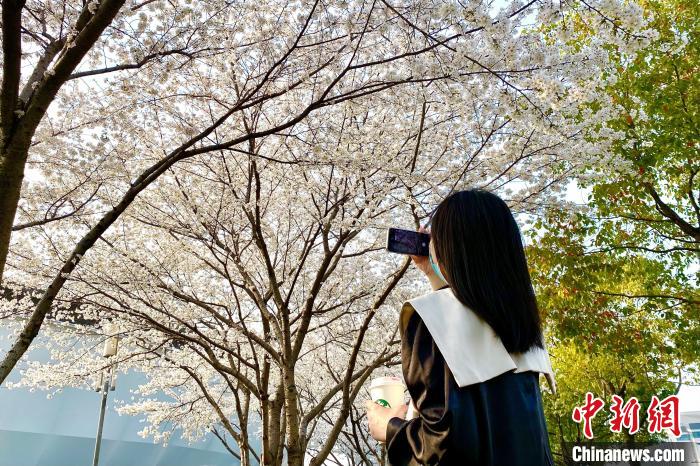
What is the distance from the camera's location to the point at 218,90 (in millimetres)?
5191

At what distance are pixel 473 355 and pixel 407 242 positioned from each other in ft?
1.67

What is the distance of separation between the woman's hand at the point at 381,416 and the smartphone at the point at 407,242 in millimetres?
420

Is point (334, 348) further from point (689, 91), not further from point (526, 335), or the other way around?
point (526, 335)

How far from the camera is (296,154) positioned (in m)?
6.27

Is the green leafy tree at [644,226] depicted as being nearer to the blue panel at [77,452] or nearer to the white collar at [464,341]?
the white collar at [464,341]

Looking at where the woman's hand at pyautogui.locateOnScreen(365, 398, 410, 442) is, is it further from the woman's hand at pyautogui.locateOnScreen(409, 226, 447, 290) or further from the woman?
the woman's hand at pyautogui.locateOnScreen(409, 226, 447, 290)

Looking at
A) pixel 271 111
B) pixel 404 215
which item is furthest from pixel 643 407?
pixel 271 111

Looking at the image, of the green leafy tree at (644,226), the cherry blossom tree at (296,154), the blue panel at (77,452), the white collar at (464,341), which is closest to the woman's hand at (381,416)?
the white collar at (464,341)

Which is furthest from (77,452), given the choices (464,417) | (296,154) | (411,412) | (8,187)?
(464,417)

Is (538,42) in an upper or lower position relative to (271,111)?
lower

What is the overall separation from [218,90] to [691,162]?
5.84m

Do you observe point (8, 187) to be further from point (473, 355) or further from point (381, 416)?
point (473, 355)

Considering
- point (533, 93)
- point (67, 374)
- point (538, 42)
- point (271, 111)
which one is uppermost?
point (271, 111)

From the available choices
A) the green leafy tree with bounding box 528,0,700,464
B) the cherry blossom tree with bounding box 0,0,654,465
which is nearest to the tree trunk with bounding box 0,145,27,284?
the cherry blossom tree with bounding box 0,0,654,465
